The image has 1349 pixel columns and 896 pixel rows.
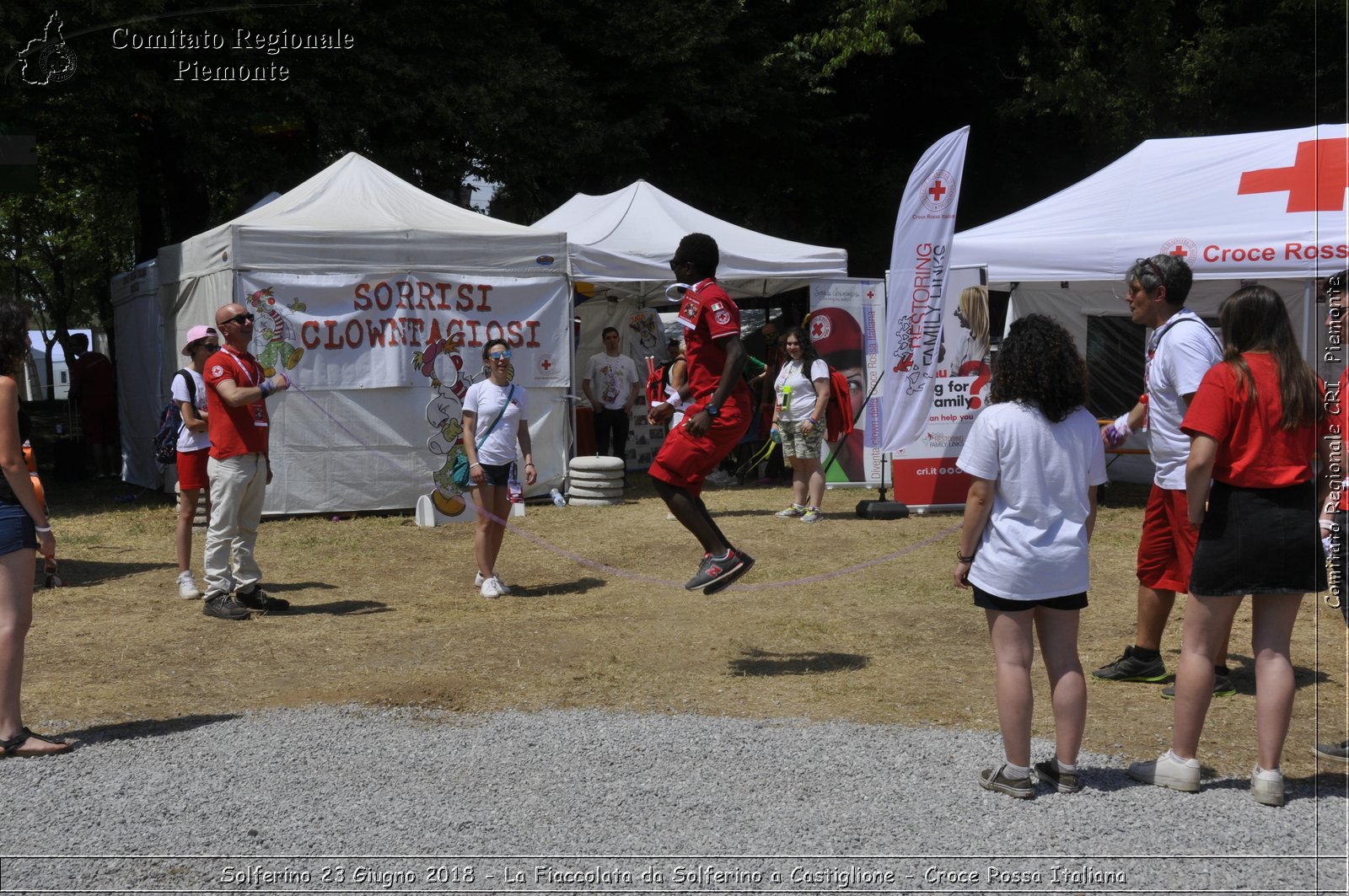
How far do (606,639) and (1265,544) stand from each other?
12.4 feet

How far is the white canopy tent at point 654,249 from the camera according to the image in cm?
A: 1327

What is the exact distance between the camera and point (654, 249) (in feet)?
45.0

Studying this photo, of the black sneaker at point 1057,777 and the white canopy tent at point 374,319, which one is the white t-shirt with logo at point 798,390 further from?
the black sneaker at point 1057,777

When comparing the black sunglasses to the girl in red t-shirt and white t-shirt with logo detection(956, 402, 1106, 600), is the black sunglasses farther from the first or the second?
white t-shirt with logo detection(956, 402, 1106, 600)

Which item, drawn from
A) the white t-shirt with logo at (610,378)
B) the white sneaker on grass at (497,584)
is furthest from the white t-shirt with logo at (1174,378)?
the white t-shirt with logo at (610,378)

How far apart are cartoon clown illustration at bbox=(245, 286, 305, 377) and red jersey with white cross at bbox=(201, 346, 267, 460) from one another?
14.8 feet

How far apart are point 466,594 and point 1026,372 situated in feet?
17.1

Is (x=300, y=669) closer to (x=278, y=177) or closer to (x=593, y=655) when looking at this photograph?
(x=593, y=655)

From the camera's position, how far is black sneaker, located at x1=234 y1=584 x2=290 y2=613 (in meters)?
7.57

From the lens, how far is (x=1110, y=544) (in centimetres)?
995

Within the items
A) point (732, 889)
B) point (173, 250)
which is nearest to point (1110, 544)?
point (732, 889)

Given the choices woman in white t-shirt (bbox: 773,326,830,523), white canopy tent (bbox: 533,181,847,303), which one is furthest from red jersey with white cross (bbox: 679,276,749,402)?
white canopy tent (bbox: 533,181,847,303)

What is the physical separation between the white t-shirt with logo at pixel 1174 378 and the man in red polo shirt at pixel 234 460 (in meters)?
4.78

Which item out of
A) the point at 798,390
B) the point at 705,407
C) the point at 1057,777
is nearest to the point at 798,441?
the point at 798,390
